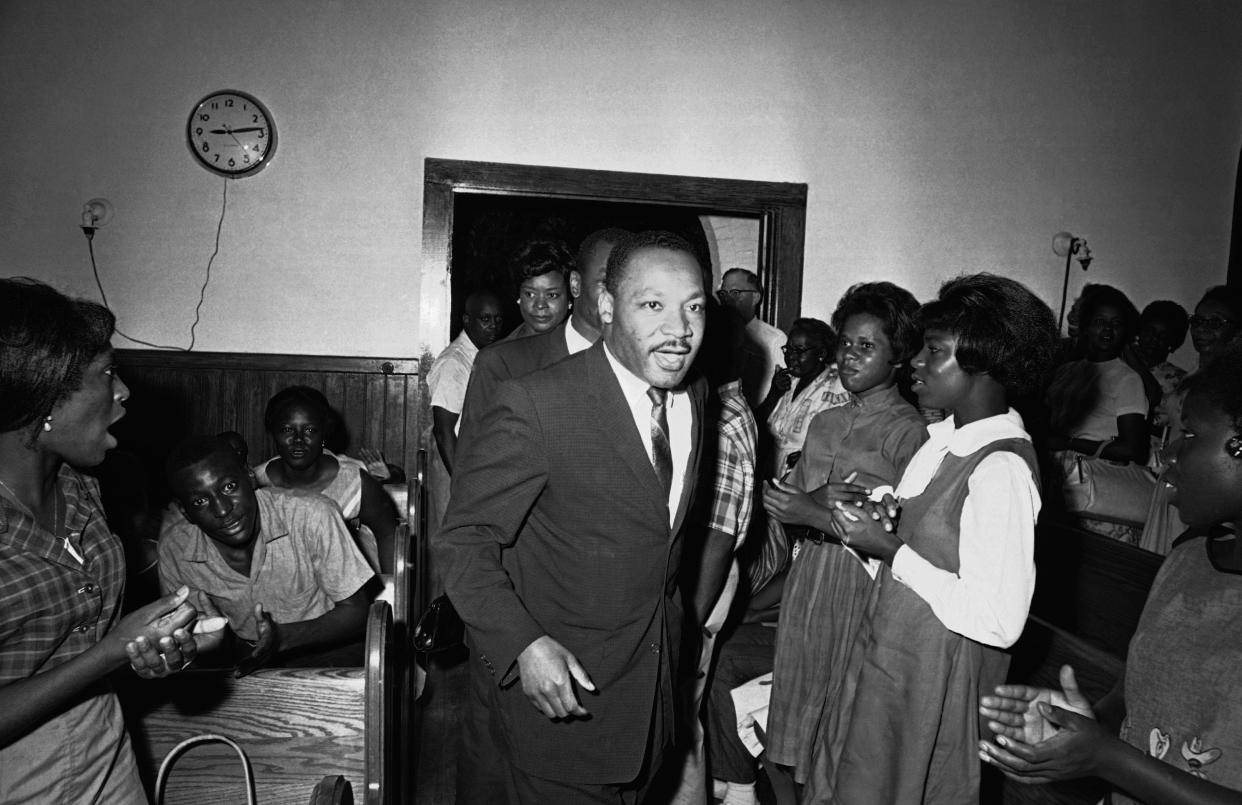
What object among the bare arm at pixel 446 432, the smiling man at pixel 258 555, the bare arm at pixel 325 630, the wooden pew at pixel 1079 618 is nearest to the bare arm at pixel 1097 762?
the wooden pew at pixel 1079 618

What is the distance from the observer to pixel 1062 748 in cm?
123

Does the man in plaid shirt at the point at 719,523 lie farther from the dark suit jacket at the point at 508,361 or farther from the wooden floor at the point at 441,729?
the wooden floor at the point at 441,729

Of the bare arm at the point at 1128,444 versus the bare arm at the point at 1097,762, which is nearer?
the bare arm at the point at 1097,762

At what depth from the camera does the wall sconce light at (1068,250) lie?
6.00 metres

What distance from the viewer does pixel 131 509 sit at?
3.96m

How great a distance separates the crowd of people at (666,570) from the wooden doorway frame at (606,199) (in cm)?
269

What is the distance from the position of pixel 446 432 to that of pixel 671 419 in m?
2.68

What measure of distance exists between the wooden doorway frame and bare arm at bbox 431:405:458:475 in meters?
1.28

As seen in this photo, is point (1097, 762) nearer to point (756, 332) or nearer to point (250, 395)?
point (756, 332)

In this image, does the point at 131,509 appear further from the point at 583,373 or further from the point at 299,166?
the point at 583,373

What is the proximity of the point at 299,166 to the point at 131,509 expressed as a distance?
2.50 meters

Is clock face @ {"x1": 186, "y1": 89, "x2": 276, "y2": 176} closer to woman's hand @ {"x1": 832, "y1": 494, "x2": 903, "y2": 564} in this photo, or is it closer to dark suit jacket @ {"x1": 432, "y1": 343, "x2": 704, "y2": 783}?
dark suit jacket @ {"x1": 432, "y1": 343, "x2": 704, "y2": 783}

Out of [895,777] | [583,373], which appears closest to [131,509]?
[583,373]

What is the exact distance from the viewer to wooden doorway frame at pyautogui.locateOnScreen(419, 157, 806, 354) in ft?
18.3
